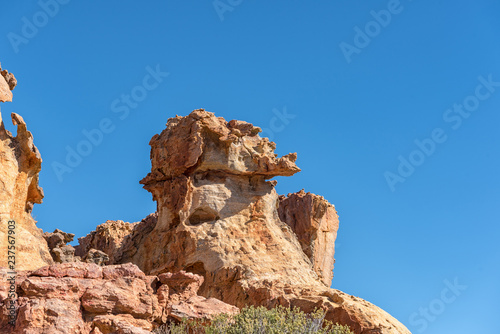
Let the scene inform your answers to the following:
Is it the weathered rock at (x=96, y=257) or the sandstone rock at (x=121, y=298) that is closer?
the sandstone rock at (x=121, y=298)

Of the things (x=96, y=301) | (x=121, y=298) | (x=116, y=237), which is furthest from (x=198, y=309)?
(x=116, y=237)

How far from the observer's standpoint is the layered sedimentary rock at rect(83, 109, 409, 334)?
38328mm

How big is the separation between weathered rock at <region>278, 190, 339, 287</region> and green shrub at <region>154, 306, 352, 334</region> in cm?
2476

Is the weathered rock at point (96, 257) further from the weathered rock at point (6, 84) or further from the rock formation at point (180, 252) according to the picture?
the weathered rock at point (6, 84)

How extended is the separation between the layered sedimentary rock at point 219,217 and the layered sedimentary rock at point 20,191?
7.08 metres

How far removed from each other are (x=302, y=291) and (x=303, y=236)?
1999cm

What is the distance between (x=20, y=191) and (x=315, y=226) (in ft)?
79.4

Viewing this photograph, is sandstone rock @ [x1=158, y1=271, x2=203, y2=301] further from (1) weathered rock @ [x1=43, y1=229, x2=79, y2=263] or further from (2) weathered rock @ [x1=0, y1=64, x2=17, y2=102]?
(2) weathered rock @ [x1=0, y1=64, x2=17, y2=102]

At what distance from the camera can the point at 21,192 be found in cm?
3553

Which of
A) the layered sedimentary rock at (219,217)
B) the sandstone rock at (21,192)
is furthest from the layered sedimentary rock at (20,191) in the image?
the layered sedimentary rock at (219,217)

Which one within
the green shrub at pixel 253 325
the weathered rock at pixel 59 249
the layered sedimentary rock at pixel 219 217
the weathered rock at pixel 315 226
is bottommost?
the green shrub at pixel 253 325

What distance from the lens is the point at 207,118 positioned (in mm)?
42906

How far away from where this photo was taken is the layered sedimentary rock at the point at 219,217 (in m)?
38.3

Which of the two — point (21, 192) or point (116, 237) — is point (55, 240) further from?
point (116, 237)
